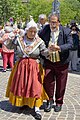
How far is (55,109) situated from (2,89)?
7.33 ft

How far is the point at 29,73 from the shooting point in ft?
21.0

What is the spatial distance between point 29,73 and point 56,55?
1.90 ft

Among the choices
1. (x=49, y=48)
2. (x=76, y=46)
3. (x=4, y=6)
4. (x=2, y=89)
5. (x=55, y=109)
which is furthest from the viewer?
(x=4, y=6)

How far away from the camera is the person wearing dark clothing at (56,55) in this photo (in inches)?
246

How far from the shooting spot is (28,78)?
20.9ft

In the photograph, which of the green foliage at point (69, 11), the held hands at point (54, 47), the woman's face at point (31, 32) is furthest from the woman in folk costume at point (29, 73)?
the green foliage at point (69, 11)

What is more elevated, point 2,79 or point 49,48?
point 49,48

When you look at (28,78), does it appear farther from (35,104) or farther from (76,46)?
(76,46)

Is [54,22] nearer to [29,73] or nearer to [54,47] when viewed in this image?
[54,47]

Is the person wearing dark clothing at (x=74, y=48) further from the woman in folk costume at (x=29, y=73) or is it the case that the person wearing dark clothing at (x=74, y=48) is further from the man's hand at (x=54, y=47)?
the man's hand at (x=54, y=47)

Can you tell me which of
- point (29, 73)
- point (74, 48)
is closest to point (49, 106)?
point (29, 73)

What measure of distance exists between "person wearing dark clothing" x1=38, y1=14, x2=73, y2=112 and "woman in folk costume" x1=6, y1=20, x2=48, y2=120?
0.15 m

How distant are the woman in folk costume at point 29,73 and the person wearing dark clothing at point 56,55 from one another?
0.50 ft

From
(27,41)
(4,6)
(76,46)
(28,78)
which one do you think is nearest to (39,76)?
(28,78)
